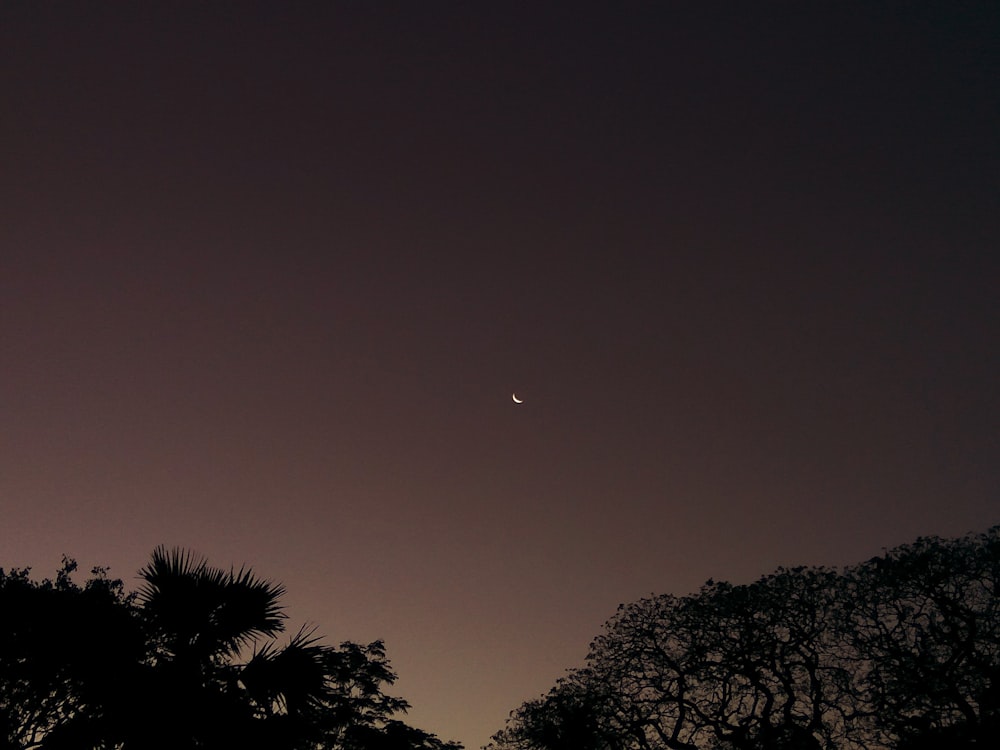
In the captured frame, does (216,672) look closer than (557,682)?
Yes

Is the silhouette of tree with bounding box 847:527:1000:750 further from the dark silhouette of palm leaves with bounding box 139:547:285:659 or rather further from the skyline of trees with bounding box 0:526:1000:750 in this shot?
the dark silhouette of palm leaves with bounding box 139:547:285:659

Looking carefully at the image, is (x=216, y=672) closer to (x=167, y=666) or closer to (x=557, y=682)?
(x=167, y=666)

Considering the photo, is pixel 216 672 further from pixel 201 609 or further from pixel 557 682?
pixel 557 682

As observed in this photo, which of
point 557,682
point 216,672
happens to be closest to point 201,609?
point 216,672

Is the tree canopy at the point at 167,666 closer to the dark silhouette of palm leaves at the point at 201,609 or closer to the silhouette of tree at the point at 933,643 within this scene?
the dark silhouette of palm leaves at the point at 201,609

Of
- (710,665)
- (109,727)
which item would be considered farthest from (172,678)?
(710,665)

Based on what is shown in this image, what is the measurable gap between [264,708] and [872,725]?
23.3m

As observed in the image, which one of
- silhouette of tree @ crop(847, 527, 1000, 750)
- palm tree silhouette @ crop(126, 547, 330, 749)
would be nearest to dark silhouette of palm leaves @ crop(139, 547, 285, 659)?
palm tree silhouette @ crop(126, 547, 330, 749)

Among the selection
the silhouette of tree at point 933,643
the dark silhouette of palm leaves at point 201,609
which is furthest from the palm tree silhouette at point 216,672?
the silhouette of tree at point 933,643

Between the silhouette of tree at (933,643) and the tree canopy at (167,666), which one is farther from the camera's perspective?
the silhouette of tree at (933,643)

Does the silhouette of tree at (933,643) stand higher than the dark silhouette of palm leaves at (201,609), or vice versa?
the silhouette of tree at (933,643)

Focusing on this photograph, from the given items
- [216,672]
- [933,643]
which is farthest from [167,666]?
[933,643]

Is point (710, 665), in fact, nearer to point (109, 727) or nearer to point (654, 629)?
point (654, 629)

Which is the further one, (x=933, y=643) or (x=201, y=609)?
(x=933, y=643)
